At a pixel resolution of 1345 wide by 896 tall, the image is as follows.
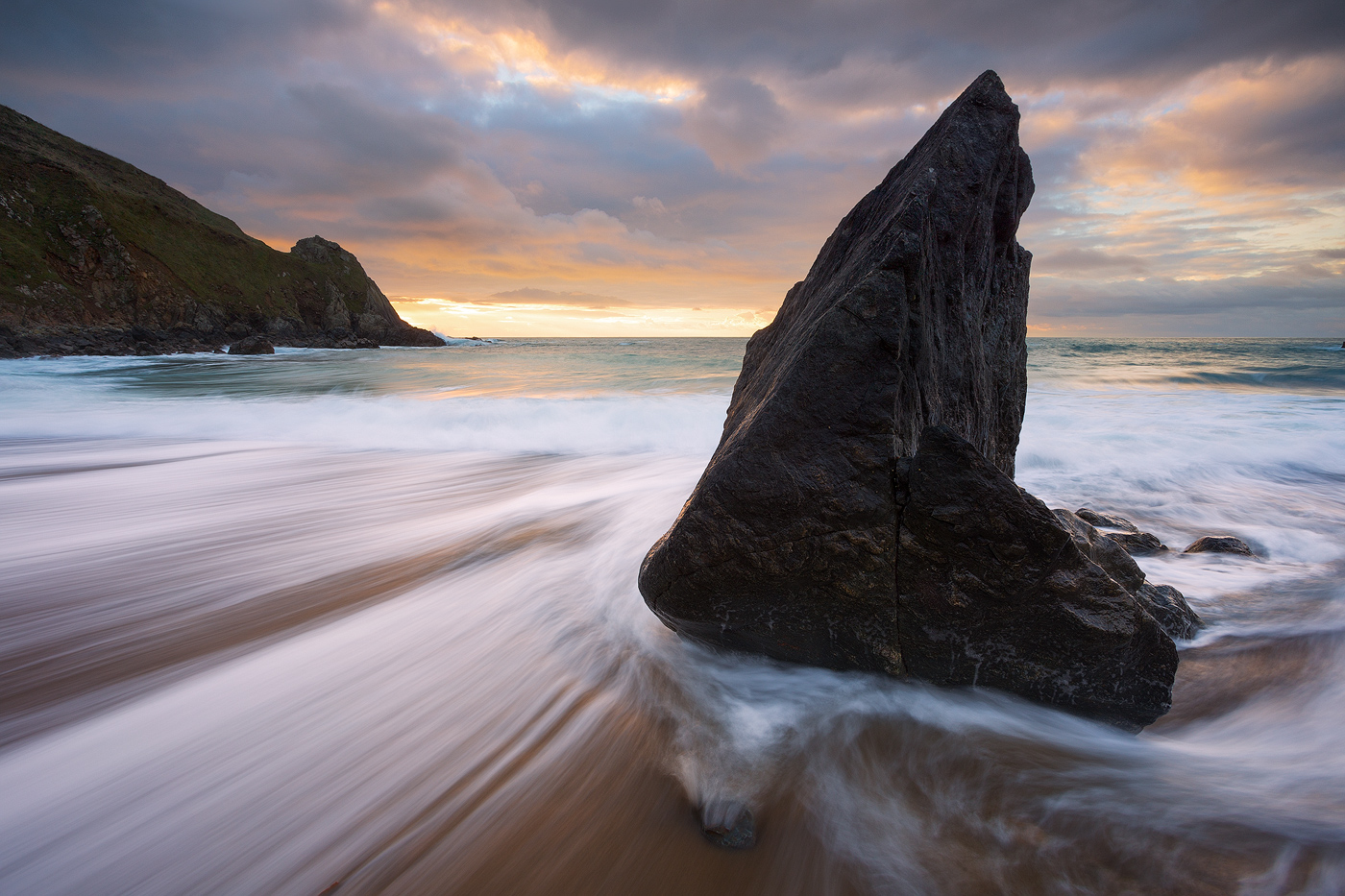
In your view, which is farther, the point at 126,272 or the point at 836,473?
the point at 126,272

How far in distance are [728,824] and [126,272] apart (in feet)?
178

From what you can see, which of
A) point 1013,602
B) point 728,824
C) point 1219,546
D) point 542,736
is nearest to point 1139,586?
point 1013,602

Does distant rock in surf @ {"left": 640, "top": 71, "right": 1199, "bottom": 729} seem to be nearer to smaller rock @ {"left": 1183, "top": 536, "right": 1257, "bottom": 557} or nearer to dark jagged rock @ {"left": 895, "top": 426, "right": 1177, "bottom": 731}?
dark jagged rock @ {"left": 895, "top": 426, "right": 1177, "bottom": 731}

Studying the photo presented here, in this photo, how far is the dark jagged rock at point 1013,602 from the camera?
5.98ft

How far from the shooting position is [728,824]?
1.57m

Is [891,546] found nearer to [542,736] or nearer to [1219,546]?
[542,736]

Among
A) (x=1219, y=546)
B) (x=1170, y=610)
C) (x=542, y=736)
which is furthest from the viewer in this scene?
(x=1219, y=546)

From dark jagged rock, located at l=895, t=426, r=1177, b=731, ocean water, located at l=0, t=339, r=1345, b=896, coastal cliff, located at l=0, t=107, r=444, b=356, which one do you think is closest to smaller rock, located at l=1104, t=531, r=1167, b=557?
ocean water, located at l=0, t=339, r=1345, b=896

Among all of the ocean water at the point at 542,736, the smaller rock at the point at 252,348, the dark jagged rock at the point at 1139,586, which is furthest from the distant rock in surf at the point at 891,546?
the smaller rock at the point at 252,348

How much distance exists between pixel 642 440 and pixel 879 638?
6315 millimetres

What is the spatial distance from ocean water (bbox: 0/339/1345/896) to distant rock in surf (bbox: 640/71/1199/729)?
0.16 metres

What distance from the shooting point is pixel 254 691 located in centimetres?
223

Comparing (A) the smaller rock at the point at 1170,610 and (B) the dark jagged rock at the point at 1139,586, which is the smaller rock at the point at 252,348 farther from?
(A) the smaller rock at the point at 1170,610

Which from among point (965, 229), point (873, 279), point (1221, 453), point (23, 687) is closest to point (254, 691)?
point (23, 687)
